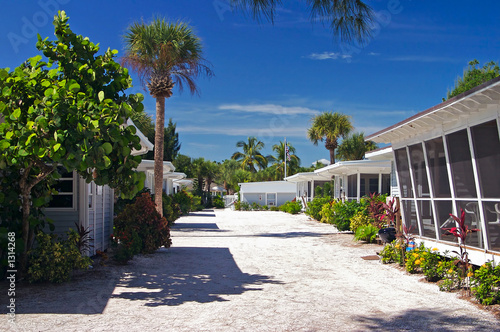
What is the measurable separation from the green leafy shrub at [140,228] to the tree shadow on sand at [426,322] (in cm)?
612

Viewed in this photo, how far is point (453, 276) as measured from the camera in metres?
7.54

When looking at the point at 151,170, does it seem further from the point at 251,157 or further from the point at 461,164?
the point at 251,157

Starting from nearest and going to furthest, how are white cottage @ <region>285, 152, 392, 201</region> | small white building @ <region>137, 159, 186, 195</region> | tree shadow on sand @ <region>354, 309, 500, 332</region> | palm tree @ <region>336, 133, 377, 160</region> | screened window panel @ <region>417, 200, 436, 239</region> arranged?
tree shadow on sand @ <region>354, 309, 500, 332</region>
screened window panel @ <region>417, 200, 436, 239</region>
small white building @ <region>137, 159, 186, 195</region>
white cottage @ <region>285, 152, 392, 201</region>
palm tree @ <region>336, 133, 377, 160</region>

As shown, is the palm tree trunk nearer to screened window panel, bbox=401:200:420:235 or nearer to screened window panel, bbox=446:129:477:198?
screened window panel, bbox=401:200:420:235

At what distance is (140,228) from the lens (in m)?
11.1

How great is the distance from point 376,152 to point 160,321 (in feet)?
35.8

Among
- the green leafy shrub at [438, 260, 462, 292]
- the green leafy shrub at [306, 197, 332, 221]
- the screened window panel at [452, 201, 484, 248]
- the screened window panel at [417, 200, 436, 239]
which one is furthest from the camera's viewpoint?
the green leafy shrub at [306, 197, 332, 221]

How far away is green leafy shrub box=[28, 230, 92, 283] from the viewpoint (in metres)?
7.65

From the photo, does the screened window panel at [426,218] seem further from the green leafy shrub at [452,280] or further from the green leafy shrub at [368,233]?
the green leafy shrub at [368,233]

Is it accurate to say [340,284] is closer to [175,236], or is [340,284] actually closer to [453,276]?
[453,276]

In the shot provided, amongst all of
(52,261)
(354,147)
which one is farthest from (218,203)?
(52,261)

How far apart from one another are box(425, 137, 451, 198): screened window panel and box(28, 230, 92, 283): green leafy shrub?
6.75 m

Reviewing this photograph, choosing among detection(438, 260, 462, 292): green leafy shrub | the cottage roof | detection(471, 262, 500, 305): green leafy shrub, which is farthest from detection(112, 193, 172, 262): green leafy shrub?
detection(471, 262, 500, 305): green leafy shrub

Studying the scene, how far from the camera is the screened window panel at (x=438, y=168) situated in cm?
862
